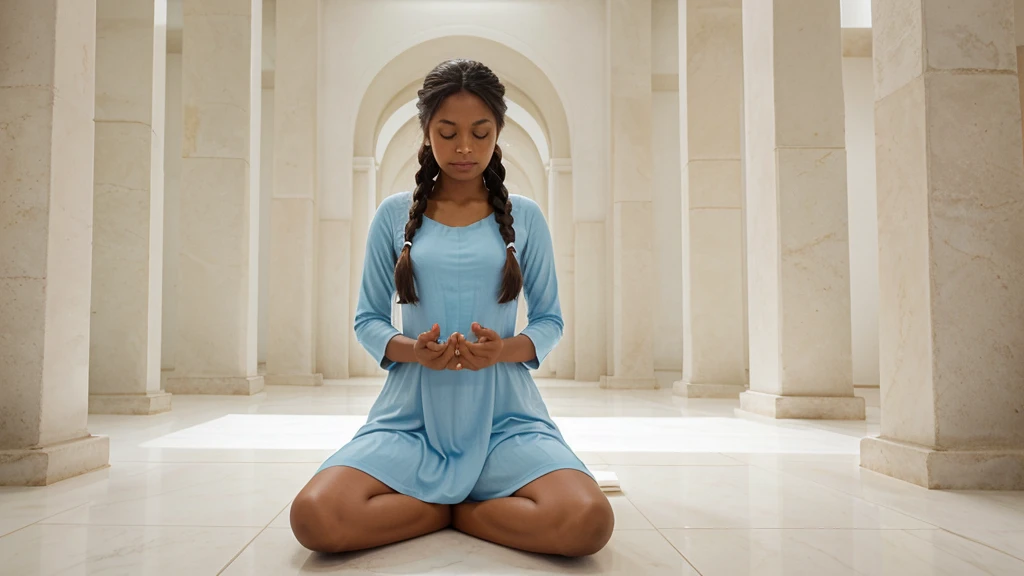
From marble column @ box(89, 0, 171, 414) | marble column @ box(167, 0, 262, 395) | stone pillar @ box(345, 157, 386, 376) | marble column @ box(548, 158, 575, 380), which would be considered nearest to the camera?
marble column @ box(89, 0, 171, 414)

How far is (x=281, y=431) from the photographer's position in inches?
255

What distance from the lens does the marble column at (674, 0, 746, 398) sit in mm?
10406

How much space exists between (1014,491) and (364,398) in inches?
310

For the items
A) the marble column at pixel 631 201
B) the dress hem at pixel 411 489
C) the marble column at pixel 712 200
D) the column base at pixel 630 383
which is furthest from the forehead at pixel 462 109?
the column base at pixel 630 383

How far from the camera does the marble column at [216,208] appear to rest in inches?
401

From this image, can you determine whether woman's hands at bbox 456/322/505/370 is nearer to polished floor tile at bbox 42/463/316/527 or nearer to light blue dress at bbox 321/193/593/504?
light blue dress at bbox 321/193/593/504

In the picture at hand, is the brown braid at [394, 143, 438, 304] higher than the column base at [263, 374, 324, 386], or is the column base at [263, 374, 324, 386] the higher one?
the brown braid at [394, 143, 438, 304]

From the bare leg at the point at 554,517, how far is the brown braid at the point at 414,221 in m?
0.92

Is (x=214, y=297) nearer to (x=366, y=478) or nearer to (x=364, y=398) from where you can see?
(x=364, y=398)

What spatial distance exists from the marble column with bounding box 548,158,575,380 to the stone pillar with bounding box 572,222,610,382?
1.11m

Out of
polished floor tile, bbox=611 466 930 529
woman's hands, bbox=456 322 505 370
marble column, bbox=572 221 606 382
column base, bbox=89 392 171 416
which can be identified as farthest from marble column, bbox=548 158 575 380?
woman's hands, bbox=456 322 505 370

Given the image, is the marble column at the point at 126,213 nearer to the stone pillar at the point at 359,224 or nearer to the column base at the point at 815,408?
the column base at the point at 815,408

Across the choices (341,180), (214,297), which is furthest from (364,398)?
(341,180)

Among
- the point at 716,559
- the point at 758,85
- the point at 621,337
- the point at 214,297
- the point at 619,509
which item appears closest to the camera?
the point at 716,559
